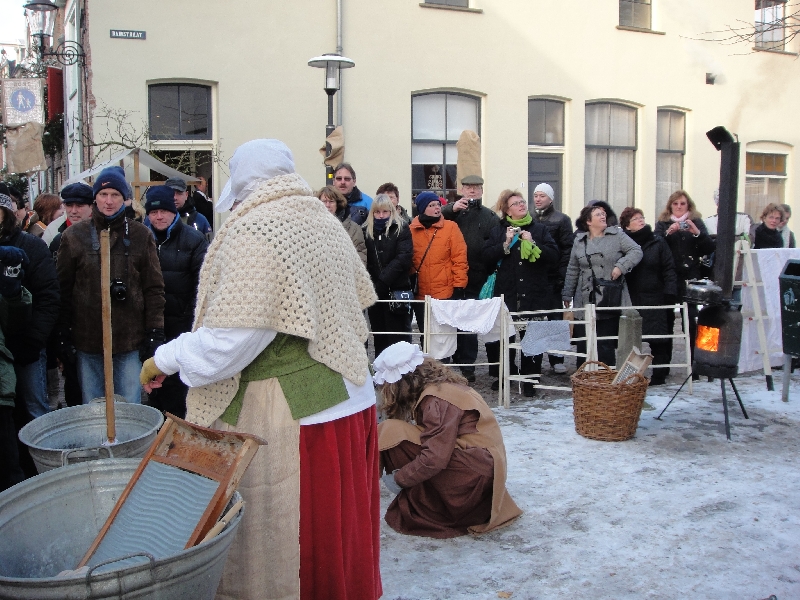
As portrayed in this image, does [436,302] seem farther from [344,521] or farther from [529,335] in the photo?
[344,521]

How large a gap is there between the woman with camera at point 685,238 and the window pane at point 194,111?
7.00 m

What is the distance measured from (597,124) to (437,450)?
1137 cm

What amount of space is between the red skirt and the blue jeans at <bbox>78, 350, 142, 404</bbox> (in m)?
2.89

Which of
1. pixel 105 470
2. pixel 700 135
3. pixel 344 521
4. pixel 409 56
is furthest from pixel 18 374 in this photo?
pixel 700 135

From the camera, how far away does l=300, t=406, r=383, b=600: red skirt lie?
2.69 m

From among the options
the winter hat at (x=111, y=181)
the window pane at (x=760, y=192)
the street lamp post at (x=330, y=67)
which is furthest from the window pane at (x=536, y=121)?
the winter hat at (x=111, y=181)

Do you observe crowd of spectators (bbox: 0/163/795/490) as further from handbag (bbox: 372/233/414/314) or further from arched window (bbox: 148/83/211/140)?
arched window (bbox: 148/83/211/140)

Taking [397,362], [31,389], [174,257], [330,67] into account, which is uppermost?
[330,67]

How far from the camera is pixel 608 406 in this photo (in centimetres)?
547

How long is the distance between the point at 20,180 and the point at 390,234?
18637 millimetres

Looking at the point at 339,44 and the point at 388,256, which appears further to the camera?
the point at 339,44

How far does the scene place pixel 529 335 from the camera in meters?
6.72

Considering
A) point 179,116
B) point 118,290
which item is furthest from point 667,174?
point 118,290

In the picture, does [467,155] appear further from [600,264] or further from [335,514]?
[335,514]
